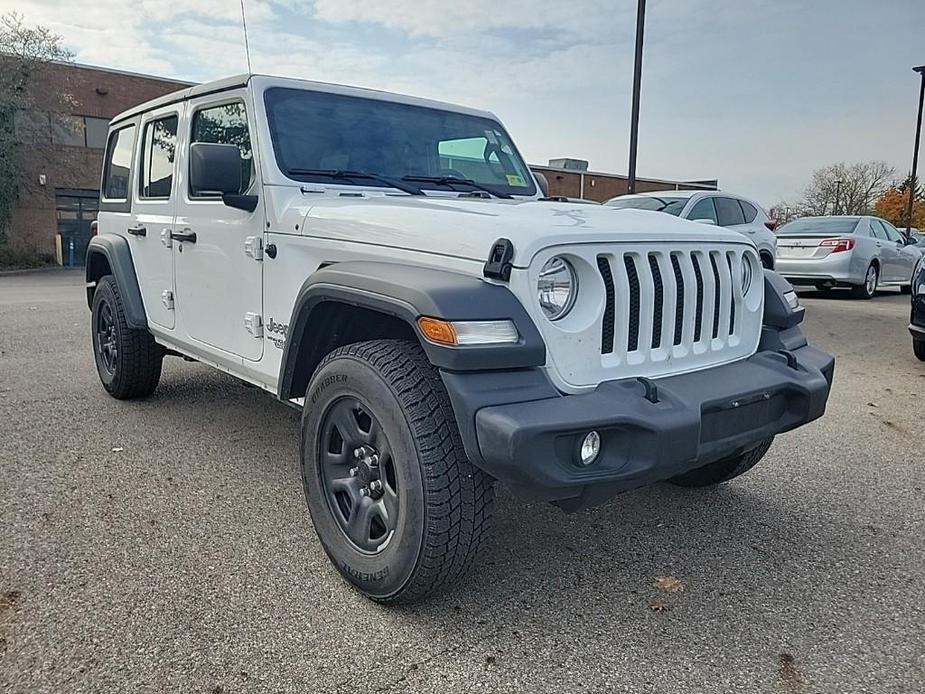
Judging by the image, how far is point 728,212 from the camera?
10.4 meters

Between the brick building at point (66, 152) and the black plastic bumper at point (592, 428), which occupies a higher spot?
the brick building at point (66, 152)

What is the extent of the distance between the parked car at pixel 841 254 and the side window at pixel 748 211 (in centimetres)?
194

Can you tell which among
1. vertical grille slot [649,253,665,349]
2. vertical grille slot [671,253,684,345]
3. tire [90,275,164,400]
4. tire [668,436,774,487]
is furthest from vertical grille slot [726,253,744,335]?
tire [90,275,164,400]

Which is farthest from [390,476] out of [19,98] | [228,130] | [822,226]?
[19,98]

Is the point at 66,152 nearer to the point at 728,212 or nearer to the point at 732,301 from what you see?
the point at 728,212

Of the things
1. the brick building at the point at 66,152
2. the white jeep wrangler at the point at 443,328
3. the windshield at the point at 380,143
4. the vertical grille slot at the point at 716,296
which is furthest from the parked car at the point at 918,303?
the brick building at the point at 66,152

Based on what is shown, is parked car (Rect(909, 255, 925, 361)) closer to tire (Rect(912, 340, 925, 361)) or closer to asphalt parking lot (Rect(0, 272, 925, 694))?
tire (Rect(912, 340, 925, 361))

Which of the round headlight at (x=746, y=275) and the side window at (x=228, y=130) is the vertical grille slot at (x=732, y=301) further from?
the side window at (x=228, y=130)

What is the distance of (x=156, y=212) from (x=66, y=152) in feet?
81.1

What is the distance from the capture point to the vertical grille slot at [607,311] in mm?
2483

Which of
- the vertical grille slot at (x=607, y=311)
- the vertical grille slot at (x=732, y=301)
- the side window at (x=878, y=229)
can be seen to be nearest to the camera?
the vertical grille slot at (x=607, y=311)

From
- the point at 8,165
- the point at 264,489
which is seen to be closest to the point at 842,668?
the point at 264,489

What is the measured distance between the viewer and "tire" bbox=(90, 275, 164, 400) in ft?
16.3

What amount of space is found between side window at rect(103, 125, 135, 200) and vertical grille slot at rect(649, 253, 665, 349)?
12.6 ft
